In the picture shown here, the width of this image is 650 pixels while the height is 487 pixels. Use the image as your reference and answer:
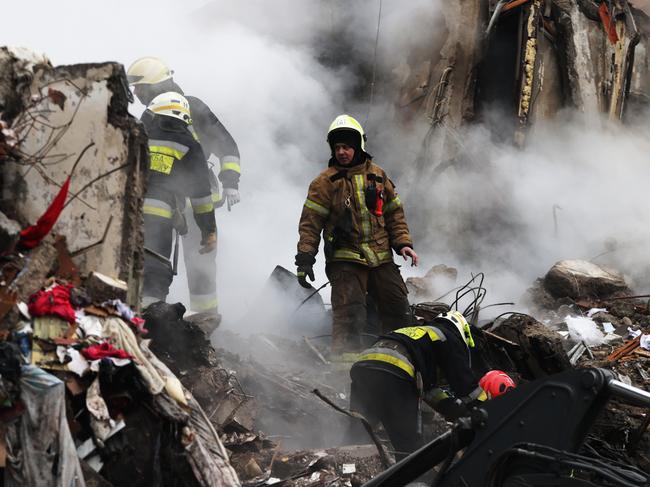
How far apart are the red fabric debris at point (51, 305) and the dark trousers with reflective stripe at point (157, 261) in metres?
2.20

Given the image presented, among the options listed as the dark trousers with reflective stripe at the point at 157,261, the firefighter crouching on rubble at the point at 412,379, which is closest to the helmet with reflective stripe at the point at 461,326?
the firefighter crouching on rubble at the point at 412,379

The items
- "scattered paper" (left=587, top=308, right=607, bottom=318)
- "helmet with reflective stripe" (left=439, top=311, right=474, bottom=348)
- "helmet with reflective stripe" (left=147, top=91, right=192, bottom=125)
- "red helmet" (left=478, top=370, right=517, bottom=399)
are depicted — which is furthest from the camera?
"scattered paper" (left=587, top=308, right=607, bottom=318)

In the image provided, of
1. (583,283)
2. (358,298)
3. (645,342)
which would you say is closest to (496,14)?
(583,283)

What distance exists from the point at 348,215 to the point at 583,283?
158 inches

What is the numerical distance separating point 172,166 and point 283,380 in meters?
1.89

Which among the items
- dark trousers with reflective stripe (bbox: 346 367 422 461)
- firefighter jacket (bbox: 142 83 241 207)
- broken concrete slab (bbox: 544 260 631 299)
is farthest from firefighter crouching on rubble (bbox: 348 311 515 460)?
broken concrete slab (bbox: 544 260 631 299)

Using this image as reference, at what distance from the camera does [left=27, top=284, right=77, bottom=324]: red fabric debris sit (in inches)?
97.3

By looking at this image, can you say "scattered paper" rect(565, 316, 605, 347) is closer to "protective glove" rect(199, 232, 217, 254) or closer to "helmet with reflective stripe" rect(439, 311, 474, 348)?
"helmet with reflective stripe" rect(439, 311, 474, 348)

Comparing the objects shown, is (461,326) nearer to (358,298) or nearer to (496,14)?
(358,298)

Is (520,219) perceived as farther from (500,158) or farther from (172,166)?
(172,166)

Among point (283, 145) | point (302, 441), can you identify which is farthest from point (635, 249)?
point (302, 441)

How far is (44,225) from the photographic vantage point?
8.81ft

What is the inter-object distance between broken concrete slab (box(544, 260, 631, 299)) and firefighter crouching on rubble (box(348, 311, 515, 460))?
4.49 m

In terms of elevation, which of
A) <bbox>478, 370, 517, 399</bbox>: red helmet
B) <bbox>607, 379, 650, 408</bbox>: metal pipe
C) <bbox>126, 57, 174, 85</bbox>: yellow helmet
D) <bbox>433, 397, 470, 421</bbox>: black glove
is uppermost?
<bbox>126, 57, 174, 85</bbox>: yellow helmet
